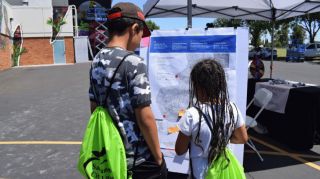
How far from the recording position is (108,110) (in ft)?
7.47

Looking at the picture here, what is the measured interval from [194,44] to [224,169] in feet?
7.08

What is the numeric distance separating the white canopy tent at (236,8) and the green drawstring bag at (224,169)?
18.8 feet

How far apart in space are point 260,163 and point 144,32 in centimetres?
385

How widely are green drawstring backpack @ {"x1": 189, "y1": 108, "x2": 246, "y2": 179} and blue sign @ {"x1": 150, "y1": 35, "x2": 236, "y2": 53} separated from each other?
1.84m

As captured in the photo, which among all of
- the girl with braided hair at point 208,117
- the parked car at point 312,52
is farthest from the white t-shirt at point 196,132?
the parked car at point 312,52

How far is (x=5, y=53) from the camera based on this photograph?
2923 centimetres

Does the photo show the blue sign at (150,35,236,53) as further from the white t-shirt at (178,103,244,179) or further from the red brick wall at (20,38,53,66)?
the red brick wall at (20,38,53,66)

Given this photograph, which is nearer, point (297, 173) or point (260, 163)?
point (297, 173)

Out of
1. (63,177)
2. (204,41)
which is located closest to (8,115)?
(63,177)

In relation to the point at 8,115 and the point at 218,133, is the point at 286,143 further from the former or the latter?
the point at 8,115

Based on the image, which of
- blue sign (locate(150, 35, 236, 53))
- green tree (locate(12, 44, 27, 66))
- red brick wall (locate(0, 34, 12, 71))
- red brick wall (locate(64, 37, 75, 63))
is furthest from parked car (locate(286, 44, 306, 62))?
blue sign (locate(150, 35, 236, 53))

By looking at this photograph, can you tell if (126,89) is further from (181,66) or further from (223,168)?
(181,66)

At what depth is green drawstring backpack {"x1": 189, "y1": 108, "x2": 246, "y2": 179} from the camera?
2.55 metres

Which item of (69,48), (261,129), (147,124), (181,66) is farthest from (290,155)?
(69,48)
